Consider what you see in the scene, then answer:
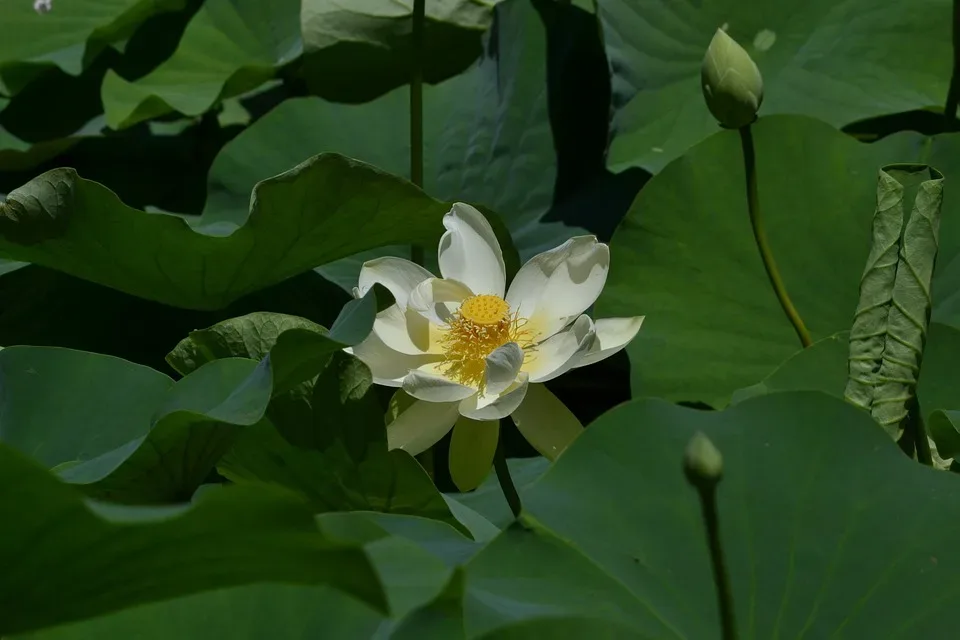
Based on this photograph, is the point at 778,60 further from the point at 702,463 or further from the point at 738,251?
the point at 702,463

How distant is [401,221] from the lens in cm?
87

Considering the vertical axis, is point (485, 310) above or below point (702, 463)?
below

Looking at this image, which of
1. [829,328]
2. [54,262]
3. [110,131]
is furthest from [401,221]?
[110,131]

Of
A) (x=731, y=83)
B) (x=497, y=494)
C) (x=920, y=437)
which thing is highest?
(x=731, y=83)

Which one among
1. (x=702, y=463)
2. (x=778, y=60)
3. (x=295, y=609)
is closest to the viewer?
(x=702, y=463)

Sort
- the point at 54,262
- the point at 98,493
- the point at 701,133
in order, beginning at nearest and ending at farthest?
the point at 98,493, the point at 54,262, the point at 701,133

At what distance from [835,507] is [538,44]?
0.78 meters

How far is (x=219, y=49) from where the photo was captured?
1.42 meters

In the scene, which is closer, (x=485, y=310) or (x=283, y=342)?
(x=283, y=342)

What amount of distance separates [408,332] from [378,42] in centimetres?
63

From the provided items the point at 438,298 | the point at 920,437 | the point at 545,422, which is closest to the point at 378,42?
the point at 438,298

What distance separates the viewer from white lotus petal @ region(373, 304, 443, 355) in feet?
2.56

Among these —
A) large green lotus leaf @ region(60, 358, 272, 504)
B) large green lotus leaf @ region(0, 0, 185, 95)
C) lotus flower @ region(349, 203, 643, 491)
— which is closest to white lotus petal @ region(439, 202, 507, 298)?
lotus flower @ region(349, 203, 643, 491)

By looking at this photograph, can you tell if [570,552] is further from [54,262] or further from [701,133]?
[701,133]
